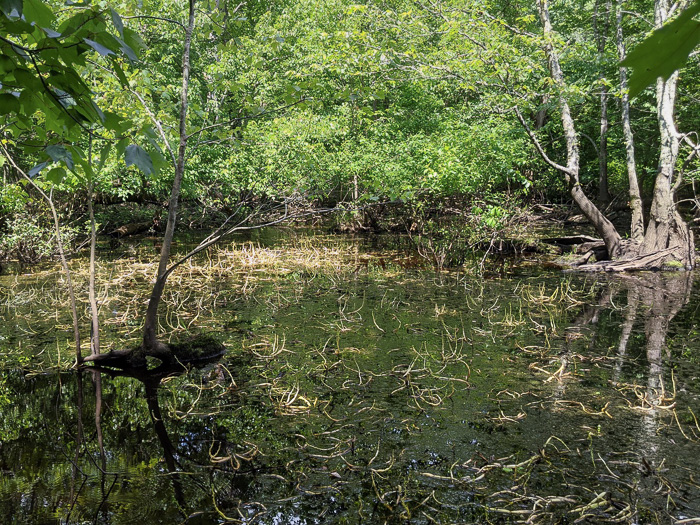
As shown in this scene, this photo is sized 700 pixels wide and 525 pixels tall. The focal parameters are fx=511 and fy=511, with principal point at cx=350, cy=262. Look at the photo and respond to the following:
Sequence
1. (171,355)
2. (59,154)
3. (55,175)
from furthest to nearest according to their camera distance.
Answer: (171,355), (55,175), (59,154)

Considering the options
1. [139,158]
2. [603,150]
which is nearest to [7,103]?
[139,158]

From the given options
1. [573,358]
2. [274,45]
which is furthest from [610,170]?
[274,45]

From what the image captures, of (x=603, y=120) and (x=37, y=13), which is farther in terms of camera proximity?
(x=603, y=120)

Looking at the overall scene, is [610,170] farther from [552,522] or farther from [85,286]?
[552,522]

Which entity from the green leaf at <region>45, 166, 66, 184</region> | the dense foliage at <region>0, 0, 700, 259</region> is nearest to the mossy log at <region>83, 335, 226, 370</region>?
the dense foliage at <region>0, 0, 700, 259</region>

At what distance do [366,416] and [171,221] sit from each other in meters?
2.84

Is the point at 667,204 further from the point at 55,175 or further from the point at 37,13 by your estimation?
the point at 37,13

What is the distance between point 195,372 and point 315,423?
1.93 m

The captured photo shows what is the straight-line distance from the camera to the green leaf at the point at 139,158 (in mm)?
1783

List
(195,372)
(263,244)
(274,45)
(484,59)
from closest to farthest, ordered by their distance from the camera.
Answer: (274,45), (195,372), (484,59), (263,244)

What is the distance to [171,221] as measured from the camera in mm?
5379

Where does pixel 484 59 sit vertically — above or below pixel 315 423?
above

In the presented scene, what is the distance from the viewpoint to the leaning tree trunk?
1180 cm

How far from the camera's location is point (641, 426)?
4297 mm
